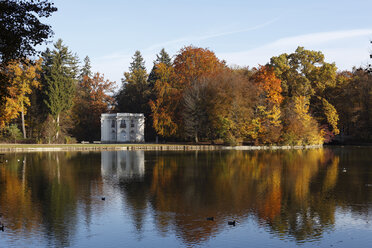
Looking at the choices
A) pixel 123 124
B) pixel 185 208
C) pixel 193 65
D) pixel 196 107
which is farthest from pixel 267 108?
pixel 185 208

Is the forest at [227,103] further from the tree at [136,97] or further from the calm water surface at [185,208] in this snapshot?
the calm water surface at [185,208]

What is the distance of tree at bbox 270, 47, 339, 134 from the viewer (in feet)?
247

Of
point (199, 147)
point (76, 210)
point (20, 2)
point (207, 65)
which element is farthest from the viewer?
point (207, 65)

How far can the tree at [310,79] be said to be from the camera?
75.4 metres

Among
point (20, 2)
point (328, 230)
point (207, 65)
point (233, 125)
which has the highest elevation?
point (207, 65)

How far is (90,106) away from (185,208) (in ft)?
239

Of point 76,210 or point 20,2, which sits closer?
point 20,2

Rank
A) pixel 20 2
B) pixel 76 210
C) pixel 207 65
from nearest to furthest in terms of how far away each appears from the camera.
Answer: pixel 20 2 < pixel 76 210 < pixel 207 65

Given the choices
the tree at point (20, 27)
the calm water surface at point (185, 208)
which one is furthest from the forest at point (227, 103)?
the tree at point (20, 27)

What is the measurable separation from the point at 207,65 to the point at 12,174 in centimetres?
4912

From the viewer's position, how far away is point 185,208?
67.5 feet

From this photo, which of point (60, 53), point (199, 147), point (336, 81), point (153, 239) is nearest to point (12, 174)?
point (153, 239)

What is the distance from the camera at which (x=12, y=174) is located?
1299 inches

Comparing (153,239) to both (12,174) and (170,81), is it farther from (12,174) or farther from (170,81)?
(170,81)
